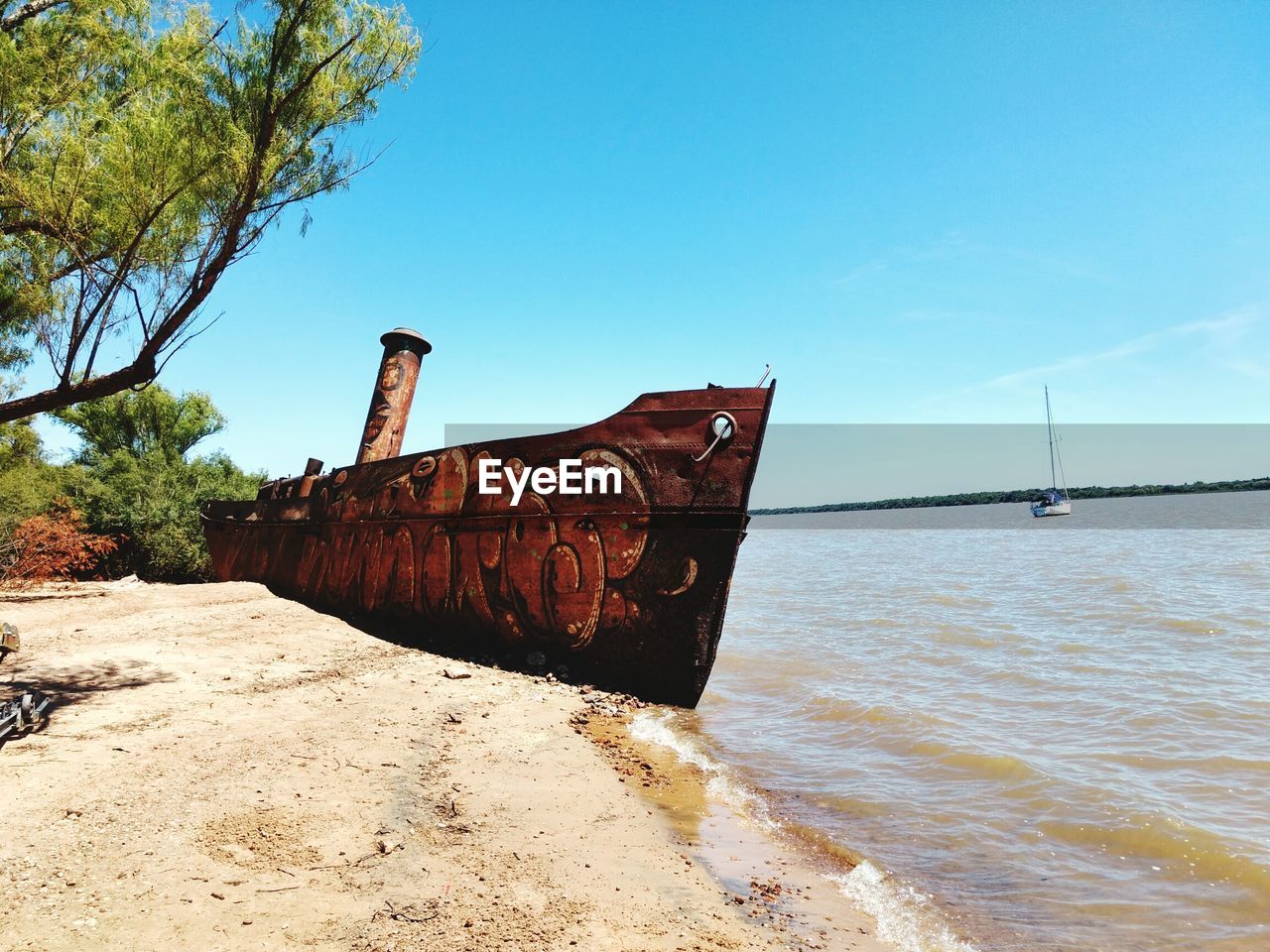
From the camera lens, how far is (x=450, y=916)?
8.15 feet

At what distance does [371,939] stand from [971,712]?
20.7ft

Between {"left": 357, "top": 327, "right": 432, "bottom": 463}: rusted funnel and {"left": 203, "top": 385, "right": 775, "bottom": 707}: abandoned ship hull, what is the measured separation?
228 centimetres

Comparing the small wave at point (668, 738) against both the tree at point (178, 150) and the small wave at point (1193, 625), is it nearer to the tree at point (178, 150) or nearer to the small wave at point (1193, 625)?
the tree at point (178, 150)

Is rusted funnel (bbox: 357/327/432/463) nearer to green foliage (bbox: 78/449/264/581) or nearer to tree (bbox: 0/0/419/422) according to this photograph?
tree (bbox: 0/0/419/422)

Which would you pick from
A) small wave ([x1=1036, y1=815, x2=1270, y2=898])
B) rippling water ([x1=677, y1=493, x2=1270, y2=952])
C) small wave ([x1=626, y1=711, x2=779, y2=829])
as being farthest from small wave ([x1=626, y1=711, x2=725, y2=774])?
small wave ([x1=1036, y1=815, x2=1270, y2=898])

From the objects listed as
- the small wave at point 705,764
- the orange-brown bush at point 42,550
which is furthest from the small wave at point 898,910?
the orange-brown bush at point 42,550

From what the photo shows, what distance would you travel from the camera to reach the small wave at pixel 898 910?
2.94 metres

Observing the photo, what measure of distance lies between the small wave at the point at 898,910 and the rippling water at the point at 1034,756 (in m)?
0.04

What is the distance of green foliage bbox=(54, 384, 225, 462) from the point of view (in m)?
19.1

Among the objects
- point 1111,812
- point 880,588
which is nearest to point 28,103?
point 1111,812

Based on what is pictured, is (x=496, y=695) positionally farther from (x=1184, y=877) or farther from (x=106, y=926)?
(x=1184, y=877)

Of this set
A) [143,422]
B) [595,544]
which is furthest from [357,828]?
[143,422]

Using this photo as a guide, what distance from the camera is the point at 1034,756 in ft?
18.0

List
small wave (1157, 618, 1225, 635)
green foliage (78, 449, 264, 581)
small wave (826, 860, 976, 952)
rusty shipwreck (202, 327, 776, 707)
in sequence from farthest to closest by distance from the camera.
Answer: green foliage (78, 449, 264, 581) < small wave (1157, 618, 1225, 635) < rusty shipwreck (202, 327, 776, 707) < small wave (826, 860, 976, 952)
